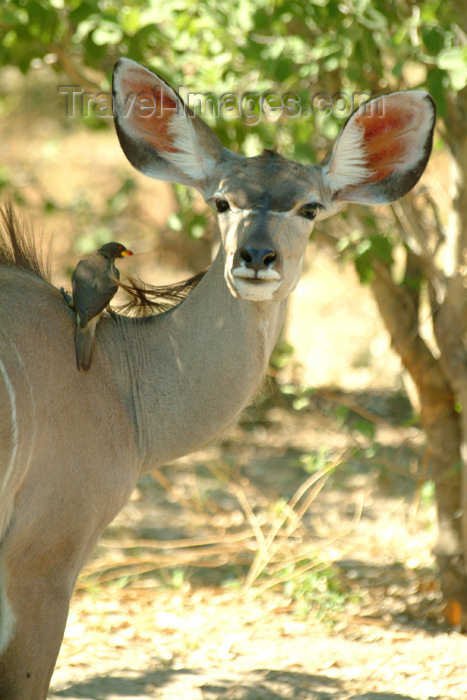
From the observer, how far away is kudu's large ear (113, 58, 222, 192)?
10.8 ft

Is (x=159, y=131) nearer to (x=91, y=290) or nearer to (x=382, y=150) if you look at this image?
(x=91, y=290)

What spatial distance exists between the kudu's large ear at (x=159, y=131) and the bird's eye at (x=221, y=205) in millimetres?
258

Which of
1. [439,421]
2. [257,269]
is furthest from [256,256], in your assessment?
[439,421]

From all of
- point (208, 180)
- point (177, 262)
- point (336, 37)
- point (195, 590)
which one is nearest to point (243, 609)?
point (195, 590)

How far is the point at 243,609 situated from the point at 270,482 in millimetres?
1896

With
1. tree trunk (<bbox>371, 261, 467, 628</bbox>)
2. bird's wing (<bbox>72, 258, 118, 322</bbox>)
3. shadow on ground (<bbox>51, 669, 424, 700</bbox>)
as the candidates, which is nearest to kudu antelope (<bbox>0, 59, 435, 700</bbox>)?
bird's wing (<bbox>72, 258, 118, 322</bbox>)

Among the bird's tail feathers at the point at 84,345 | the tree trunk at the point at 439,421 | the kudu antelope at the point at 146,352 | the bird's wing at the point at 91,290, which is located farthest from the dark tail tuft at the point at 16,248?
the tree trunk at the point at 439,421

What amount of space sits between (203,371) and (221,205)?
61 centimetres

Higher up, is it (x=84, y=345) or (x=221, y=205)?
(x=221, y=205)

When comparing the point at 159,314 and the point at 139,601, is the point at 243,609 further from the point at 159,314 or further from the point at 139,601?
the point at 159,314

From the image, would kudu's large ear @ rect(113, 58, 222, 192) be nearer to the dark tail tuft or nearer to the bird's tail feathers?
the dark tail tuft

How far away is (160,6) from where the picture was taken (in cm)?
424

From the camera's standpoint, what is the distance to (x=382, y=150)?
3.46 m

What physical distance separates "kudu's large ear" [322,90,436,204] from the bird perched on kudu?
0.94m
